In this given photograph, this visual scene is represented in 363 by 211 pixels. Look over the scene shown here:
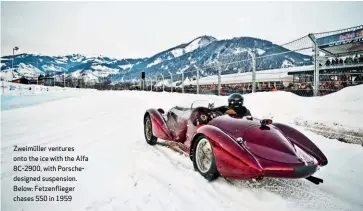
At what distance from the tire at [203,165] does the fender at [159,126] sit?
128cm

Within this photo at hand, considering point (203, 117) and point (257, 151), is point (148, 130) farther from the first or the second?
point (257, 151)

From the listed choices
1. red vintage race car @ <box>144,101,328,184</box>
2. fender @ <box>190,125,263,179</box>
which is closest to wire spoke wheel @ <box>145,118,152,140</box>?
red vintage race car @ <box>144,101,328,184</box>

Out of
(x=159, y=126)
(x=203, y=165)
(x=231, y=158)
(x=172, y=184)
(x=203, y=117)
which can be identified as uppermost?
(x=203, y=117)

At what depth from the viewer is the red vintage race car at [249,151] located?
8.57 ft

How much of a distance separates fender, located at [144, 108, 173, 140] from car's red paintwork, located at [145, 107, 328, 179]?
1343 millimetres

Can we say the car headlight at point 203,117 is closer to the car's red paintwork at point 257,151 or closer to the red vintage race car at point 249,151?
the red vintage race car at point 249,151

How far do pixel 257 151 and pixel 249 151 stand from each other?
0.29ft

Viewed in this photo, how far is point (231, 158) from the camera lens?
2.80 m

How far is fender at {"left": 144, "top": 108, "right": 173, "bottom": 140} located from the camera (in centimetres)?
479

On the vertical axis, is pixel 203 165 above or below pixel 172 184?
above

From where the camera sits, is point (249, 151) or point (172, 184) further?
point (172, 184)

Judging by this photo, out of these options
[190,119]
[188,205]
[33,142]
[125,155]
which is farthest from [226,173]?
[33,142]

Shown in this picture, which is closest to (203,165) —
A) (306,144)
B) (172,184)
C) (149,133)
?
(172,184)

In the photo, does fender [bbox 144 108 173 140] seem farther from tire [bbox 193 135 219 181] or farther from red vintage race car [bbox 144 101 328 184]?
tire [bbox 193 135 219 181]
